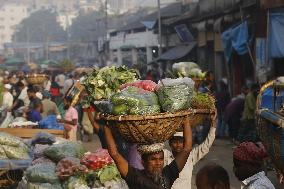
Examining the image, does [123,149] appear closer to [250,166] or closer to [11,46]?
[250,166]

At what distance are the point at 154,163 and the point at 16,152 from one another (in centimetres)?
439

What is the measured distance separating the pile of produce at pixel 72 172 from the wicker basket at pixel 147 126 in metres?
2.71

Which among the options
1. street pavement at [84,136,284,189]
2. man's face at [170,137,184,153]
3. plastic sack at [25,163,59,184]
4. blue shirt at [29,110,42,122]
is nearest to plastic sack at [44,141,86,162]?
plastic sack at [25,163,59,184]

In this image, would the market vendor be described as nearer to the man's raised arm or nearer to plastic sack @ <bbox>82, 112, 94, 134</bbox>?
plastic sack @ <bbox>82, 112, 94, 134</bbox>

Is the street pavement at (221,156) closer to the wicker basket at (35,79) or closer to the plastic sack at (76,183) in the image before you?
the wicker basket at (35,79)

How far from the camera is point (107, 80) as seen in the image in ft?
18.1

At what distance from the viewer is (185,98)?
387cm

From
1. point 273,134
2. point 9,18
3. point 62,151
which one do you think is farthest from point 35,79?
point 9,18

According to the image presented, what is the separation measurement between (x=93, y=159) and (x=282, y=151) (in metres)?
2.91

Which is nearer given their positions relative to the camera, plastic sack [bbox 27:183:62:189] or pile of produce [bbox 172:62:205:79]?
plastic sack [bbox 27:183:62:189]

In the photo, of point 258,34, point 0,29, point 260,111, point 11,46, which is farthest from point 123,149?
point 0,29

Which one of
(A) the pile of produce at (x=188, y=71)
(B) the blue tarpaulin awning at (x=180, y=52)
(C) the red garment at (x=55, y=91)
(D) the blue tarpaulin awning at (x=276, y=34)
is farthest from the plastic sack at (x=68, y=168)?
(B) the blue tarpaulin awning at (x=180, y=52)

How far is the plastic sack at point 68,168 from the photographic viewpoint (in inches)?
261

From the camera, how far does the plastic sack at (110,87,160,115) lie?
12.1ft
